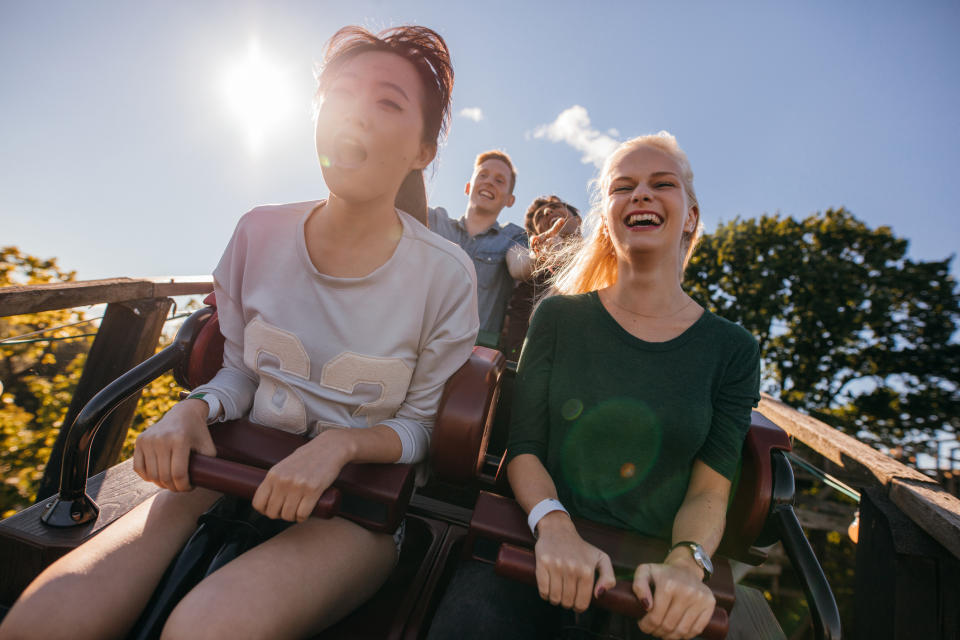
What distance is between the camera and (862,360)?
1360 cm

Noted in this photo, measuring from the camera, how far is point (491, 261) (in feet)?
10.4

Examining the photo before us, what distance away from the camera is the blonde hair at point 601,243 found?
58.5 inches

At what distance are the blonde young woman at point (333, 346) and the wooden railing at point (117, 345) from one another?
102 cm

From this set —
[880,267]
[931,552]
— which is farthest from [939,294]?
[931,552]

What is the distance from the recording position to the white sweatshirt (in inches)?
44.1

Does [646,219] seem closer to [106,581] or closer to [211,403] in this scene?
[211,403]

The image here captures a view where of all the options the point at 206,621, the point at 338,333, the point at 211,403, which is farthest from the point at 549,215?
the point at 206,621

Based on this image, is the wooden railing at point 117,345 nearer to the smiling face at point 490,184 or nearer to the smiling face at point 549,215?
the smiling face at point 490,184

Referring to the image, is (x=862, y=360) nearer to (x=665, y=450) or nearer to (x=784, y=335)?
(x=784, y=335)

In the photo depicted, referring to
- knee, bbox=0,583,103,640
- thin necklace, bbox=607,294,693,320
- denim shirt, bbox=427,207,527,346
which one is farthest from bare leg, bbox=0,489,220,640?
denim shirt, bbox=427,207,527,346

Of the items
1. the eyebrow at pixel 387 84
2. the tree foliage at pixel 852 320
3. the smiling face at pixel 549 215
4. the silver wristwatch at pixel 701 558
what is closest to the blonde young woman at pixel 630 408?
the silver wristwatch at pixel 701 558

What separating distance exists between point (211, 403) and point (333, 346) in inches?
12.8

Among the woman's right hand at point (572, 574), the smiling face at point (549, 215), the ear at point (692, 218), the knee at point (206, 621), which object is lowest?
the knee at point (206, 621)

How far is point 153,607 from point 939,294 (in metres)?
19.1
